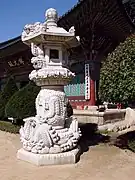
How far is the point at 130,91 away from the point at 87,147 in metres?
1.99

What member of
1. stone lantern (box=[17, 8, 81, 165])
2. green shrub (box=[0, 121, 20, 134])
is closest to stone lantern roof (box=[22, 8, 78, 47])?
stone lantern (box=[17, 8, 81, 165])

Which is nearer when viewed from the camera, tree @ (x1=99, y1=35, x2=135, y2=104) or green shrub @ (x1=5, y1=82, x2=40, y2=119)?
tree @ (x1=99, y1=35, x2=135, y2=104)

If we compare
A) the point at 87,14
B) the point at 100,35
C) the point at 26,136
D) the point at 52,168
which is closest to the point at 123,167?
the point at 52,168

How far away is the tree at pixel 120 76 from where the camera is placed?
6.08m

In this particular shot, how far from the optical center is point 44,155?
5305 millimetres

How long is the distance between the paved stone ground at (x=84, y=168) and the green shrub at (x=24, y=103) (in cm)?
240

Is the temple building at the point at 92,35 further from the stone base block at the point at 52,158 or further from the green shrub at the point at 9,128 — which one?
the stone base block at the point at 52,158

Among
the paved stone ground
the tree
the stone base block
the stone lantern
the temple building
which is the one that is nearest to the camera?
the paved stone ground

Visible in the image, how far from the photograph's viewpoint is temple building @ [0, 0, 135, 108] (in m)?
12.6

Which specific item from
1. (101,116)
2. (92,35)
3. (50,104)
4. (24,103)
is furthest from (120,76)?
(92,35)

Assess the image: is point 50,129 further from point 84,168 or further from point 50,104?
point 84,168

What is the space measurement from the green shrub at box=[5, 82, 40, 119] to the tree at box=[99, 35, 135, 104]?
110 inches

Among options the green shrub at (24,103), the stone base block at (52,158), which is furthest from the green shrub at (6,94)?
the stone base block at (52,158)

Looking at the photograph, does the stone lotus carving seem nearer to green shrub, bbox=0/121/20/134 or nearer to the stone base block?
the stone base block
